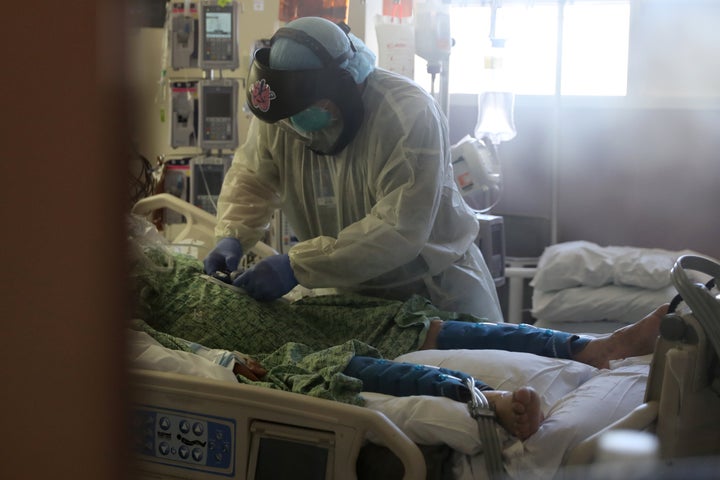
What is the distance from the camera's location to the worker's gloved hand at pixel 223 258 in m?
2.57

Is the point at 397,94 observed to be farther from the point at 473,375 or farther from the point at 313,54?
the point at 473,375

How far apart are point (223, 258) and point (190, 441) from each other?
0.93 m

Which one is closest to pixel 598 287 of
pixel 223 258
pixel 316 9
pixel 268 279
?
pixel 316 9

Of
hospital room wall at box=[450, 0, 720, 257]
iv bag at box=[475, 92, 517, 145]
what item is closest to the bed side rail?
iv bag at box=[475, 92, 517, 145]

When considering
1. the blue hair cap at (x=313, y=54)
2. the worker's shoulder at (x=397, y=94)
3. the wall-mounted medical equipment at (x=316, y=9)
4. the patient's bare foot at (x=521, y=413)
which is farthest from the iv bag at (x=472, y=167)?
the patient's bare foot at (x=521, y=413)

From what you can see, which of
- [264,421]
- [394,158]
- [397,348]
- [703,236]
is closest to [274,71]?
[394,158]

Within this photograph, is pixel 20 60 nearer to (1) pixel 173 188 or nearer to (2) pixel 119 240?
(2) pixel 119 240

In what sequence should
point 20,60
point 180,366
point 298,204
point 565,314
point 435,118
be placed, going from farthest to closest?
point 565,314 < point 298,204 < point 435,118 < point 180,366 < point 20,60

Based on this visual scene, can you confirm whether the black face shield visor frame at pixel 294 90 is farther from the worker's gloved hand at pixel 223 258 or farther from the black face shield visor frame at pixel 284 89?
the worker's gloved hand at pixel 223 258

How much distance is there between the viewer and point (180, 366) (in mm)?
1863

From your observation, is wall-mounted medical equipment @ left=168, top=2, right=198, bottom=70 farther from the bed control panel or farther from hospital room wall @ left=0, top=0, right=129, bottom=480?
hospital room wall @ left=0, top=0, right=129, bottom=480

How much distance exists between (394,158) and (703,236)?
2859 mm

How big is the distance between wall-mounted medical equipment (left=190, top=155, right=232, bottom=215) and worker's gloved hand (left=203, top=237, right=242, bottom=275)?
165 cm

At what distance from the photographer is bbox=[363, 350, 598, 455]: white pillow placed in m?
1.66
